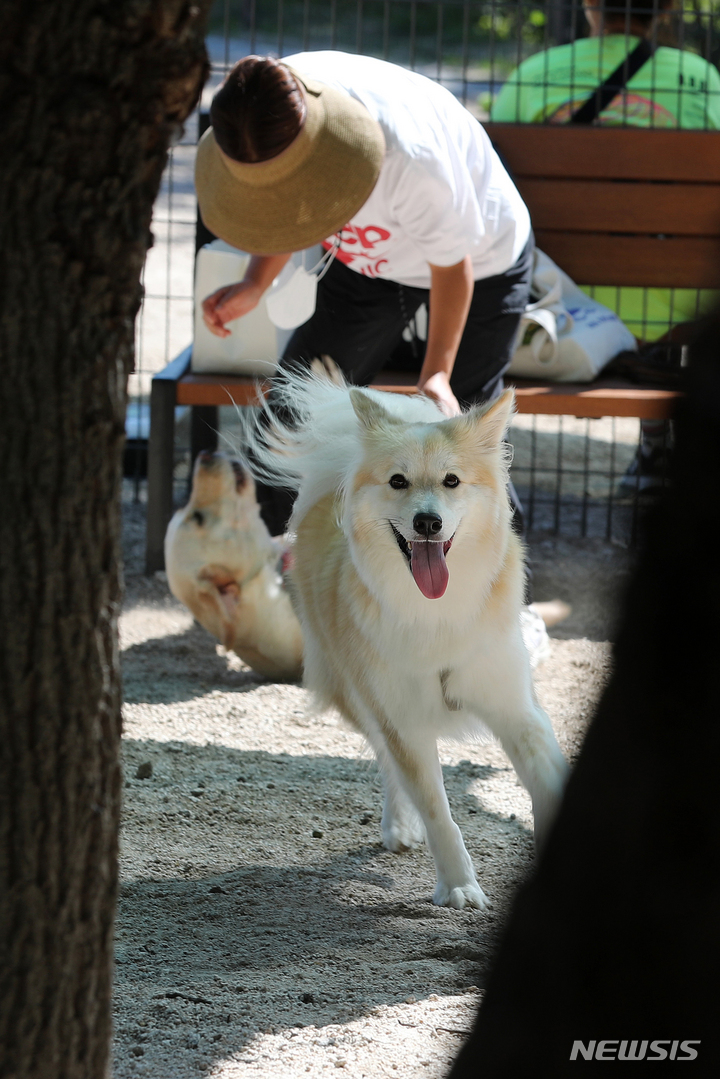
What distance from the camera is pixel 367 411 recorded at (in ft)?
9.02

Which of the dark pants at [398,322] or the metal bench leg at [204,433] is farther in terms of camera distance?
the metal bench leg at [204,433]

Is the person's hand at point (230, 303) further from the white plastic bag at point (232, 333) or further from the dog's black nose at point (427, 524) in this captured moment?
the dog's black nose at point (427, 524)

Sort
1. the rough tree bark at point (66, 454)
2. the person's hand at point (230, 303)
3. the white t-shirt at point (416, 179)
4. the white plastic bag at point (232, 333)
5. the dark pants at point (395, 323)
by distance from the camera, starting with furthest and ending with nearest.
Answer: the white plastic bag at point (232, 333), the dark pants at point (395, 323), the person's hand at point (230, 303), the white t-shirt at point (416, 179), the rough tree bark at point (66, 454)

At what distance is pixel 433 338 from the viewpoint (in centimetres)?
329

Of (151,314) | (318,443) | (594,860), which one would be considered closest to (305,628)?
(318,443)

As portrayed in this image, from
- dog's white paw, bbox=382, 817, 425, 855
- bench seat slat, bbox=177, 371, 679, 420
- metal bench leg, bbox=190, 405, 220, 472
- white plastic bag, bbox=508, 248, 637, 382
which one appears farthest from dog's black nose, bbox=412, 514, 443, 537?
metal bench leg, bbox=190, 405, 220, 472

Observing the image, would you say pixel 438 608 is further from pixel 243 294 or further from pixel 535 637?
pixel 535 637

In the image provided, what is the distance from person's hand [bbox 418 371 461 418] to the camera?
10.5 ft

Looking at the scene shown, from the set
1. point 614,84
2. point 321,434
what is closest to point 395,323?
point 321,434

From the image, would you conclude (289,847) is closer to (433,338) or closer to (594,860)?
(433,338)

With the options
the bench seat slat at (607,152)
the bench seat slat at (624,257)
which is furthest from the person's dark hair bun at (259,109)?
the bench seat slat at (624,257)

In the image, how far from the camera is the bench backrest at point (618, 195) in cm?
523

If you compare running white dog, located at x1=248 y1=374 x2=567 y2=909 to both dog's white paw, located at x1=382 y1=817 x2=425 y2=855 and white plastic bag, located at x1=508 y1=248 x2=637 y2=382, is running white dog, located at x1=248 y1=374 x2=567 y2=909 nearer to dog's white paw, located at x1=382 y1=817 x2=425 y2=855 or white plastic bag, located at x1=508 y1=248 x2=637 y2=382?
dog's white paw, located at x1=382 y1=817 x2=425 y2=855

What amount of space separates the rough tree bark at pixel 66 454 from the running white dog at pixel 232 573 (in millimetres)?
2757
